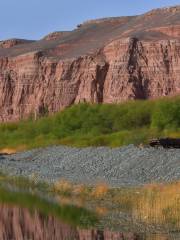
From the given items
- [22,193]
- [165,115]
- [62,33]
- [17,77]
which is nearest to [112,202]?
[22,193]

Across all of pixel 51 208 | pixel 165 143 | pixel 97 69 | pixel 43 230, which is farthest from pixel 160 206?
pixel 97 69

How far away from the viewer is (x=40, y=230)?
749 inches

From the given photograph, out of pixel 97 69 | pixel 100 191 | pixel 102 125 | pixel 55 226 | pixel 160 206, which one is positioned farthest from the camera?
pixel 97 69

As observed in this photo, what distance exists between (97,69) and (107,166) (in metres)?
60.2

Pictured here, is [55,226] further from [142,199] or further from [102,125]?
[102,125]

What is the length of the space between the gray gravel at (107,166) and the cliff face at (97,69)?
141 feet

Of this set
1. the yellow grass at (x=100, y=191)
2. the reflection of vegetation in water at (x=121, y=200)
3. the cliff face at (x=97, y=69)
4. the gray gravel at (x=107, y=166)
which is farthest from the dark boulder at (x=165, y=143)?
Answer: the cliff face at (x=97, y=69)

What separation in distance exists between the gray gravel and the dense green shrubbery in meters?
7.09

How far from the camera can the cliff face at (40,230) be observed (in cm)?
1748

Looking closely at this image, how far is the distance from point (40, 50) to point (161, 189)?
→ 90405mm

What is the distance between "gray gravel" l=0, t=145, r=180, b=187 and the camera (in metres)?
31.9

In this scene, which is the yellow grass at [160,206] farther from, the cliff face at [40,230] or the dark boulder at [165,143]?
the dark boulder at [165,143]

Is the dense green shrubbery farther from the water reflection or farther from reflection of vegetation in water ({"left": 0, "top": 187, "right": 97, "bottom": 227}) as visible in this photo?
the water reflection

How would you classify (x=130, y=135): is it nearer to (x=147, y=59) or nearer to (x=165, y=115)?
(x=165, y=115)
